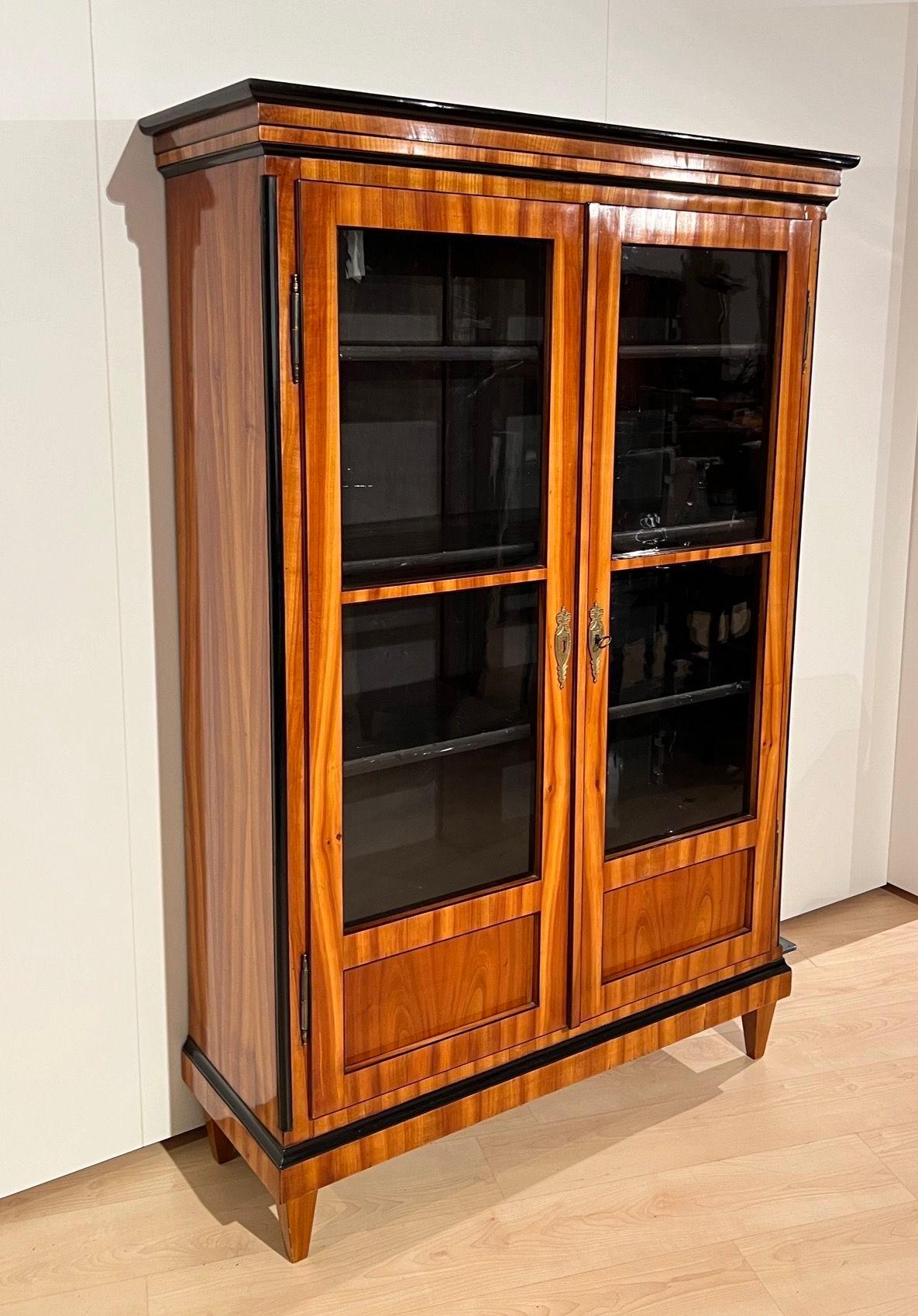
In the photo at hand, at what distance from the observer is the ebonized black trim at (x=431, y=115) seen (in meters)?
1.53

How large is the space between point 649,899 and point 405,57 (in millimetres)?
1480

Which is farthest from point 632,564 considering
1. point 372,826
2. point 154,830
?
point 154,830

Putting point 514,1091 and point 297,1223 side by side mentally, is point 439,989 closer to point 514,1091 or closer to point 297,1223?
point 514,1091

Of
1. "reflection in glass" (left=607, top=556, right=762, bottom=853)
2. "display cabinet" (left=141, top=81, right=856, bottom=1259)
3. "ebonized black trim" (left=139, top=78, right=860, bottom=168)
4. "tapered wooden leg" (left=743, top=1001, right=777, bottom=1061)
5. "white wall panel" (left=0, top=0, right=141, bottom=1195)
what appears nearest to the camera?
"ebonized black trim" (left=139, top=78, right=860, bottom=168)

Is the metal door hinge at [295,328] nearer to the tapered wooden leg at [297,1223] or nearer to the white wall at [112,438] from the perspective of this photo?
the white wall at [112,438]

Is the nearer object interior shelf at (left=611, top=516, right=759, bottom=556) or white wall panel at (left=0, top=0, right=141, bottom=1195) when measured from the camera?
white wall panel at (left=0, top=0, right=141, bottom=1195)

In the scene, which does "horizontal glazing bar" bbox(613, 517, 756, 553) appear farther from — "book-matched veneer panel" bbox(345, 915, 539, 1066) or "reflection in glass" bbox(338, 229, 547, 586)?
"book-matched veneer panel" bbox(345, 915, 539, 1066)

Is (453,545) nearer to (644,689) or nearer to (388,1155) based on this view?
(644,689)

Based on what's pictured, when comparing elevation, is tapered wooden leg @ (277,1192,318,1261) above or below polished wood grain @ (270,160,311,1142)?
below

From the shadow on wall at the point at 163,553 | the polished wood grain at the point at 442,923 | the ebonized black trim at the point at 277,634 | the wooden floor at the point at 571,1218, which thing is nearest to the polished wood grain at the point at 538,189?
the ebonized black trim at the point at 277,634

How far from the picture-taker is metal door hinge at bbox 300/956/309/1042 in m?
1.82

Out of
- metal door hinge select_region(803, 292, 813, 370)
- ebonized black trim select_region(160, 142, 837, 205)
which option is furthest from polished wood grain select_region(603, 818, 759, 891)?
ebonized black trim select_region(160, 142, 837, 205)

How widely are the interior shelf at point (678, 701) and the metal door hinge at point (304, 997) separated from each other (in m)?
0.65

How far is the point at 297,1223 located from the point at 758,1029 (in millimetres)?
1006
